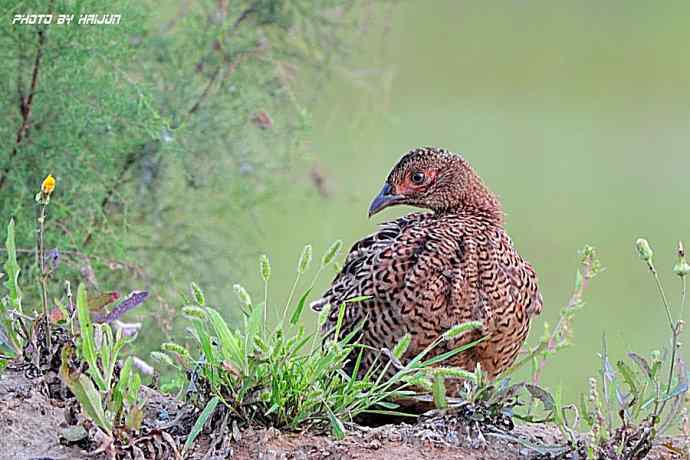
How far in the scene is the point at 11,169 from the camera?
10.3 feet

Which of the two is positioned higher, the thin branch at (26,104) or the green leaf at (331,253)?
the thin branch at (26,104)

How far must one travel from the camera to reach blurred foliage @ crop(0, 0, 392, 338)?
10.2ft

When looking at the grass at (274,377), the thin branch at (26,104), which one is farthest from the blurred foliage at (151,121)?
the grass at (274,377)

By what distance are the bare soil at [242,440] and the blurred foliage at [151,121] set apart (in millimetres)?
730

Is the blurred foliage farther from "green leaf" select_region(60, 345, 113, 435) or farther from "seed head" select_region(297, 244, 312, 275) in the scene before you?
"green leaf" select_region(60, 345, 113, 435)

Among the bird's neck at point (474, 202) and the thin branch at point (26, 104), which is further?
the thin branch at point (26, 104)

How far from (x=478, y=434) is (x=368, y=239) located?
0.88 metres

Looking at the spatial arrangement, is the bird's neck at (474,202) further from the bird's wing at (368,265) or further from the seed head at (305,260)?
the seed head at (305,260)

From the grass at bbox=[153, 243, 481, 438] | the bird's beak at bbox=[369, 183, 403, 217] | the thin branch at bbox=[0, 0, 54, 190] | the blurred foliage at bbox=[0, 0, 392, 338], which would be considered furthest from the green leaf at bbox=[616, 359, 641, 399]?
the thin branch at bbox=[0, 0, 54, 190]

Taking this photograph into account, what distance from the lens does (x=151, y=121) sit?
9.92 ft

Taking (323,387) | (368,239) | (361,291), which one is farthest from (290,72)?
(323,387)

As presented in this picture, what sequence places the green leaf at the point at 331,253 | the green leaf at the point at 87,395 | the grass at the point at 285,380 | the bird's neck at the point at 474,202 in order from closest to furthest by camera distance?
the green leaf at the point at 87,395 → the grass at the point at 285,380 → the green leaf at the point at 331,253 → the bird's neck at the point at 474,202

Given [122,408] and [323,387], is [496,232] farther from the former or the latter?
[122,408]

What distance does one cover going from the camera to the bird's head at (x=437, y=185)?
2.87m
